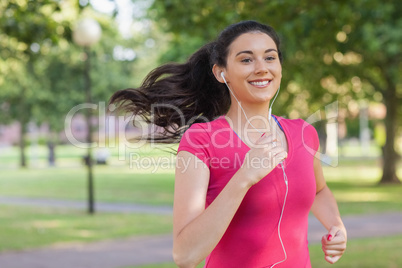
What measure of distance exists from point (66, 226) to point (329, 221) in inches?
368

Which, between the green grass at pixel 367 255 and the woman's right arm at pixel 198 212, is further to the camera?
the green grass at pixel 367 255

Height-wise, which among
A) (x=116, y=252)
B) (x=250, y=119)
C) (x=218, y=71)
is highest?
(x=218, y=71)

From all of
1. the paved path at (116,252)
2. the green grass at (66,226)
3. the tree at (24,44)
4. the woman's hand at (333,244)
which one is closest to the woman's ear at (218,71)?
the woman's hand at (333,244)

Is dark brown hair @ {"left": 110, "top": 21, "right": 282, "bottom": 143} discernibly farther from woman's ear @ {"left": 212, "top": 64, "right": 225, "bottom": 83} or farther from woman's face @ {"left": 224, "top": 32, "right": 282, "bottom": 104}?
woman's face @ {"left": 224, "top": 32, "right": 282, "bottom": 104}

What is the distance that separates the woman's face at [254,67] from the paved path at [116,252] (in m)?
5.42

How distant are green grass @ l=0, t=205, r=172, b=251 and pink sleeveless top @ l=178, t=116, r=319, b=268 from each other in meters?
7.29

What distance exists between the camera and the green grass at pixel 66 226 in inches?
383

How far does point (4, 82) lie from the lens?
3356 cm

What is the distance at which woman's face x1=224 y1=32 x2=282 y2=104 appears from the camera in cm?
229

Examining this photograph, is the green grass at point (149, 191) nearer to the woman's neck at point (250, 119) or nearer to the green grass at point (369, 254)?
the green grass at point (369, 254)

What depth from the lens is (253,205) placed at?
86.4 inches

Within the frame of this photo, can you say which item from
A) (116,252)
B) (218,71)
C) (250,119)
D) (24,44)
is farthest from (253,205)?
(24,44)

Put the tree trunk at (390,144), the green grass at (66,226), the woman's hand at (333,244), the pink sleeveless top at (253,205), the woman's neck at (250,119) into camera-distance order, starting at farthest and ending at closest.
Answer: the tree trunk at (390,144)
the green grass at (66,226)
the woman's hand at (333,244)
the woman's neck at (250,119)
the pink sleeveless top at (253,205)

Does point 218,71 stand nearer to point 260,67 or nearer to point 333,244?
point 260,67
